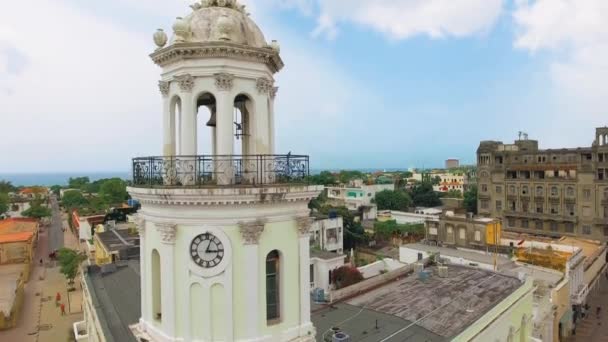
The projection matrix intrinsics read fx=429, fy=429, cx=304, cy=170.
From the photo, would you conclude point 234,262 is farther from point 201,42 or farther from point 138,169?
point 201,42

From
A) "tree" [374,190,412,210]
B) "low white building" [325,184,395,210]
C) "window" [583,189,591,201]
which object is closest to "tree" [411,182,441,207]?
"low white building" [325,184,395,210]

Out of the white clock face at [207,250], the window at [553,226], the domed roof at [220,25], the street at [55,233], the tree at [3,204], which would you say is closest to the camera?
the white clock face at [207,250]

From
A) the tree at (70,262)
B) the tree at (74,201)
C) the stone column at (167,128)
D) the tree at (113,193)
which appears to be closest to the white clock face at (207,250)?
the stone column at (167,128)

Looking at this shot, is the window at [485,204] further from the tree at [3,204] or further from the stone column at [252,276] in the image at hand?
the tree at [3,204]

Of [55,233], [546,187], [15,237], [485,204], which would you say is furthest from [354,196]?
[15,237]

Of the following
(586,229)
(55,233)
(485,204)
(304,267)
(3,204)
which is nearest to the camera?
(304,267)

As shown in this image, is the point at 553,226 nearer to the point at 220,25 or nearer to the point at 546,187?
the point at 546,187

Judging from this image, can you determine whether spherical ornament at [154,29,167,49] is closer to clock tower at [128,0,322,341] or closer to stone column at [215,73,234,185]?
clock tower at [128,0,322,341]

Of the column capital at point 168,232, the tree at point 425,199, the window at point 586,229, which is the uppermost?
the column capital at point 168,232
